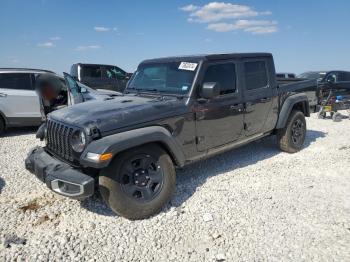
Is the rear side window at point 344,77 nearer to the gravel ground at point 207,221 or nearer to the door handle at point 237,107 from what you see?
the gravel ground at point 207,221

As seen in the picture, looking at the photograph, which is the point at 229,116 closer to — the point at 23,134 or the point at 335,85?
the point at 23,134

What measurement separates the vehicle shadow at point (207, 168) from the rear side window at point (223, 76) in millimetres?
1367

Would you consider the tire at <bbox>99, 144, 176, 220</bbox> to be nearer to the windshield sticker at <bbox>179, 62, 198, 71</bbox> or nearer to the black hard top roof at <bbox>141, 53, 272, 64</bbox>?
the windshield sticker at <bbox>179, 62, 198, 71</bbox>

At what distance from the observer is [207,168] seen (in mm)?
5520

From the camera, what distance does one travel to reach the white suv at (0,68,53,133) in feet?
26.8

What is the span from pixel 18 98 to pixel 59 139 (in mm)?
5093

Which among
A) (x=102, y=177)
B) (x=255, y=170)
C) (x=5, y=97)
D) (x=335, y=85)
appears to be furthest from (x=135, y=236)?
(x=335, y=85)

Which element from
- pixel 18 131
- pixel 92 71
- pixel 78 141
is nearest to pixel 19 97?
pixel 18 131

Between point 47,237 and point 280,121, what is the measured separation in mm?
4463

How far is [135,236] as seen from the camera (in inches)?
138

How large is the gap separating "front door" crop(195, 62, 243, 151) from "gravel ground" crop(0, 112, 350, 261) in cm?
68

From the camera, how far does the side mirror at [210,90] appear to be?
4.27 metres

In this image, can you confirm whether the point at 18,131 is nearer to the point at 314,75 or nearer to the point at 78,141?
the point at 78,141

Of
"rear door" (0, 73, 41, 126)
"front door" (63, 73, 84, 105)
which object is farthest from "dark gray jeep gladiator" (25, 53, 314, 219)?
"rear door" (0, 73, 41, 126)
